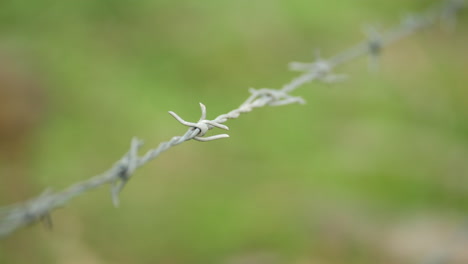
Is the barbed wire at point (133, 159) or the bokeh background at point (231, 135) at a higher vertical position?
the bokeh background at point (231, 135)

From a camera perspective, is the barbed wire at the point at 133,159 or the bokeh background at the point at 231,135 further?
the bokeh background at the point at 231,135

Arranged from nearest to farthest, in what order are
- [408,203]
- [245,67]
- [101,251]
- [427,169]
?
[101,251] → [408,203] → [427,169] → [245,67]

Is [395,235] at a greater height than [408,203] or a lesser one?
lesser

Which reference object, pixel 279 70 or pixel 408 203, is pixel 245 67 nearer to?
pixel 279 70

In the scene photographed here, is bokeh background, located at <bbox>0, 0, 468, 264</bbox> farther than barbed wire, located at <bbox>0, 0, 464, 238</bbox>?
Yes

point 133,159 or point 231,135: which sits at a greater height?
point 231,135

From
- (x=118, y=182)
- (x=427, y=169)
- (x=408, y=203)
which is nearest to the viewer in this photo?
(x=118, y=182)

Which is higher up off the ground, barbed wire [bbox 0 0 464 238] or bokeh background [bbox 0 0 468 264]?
bokeh background [bbox 0 0 468 264]

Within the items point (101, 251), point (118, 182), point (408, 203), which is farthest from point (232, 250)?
point (118, 182)
